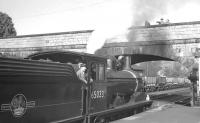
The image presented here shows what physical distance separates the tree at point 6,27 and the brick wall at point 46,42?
22.9 metres

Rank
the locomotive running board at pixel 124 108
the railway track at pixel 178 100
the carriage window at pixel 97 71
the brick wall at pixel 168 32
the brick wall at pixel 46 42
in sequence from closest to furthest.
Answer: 1. the carriage window at pixel 97 71
2. the locomotive running board at pixel 124 108
3. the railway track at pixel 178 100
4. the brick wall at pixel 168 32
5. the brick wall at pixel 46 42

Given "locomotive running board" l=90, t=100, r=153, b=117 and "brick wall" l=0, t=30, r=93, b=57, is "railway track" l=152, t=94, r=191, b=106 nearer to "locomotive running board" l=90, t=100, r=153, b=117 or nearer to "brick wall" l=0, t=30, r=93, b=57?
"locomotive running board" l=90, t=100, r=153, b=117

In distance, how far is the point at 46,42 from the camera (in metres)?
30.3

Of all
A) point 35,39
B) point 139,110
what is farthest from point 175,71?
point 139,110

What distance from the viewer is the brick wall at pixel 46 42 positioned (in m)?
28.3

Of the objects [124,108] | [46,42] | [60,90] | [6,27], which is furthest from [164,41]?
[6,27]

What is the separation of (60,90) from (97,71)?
1927 mm

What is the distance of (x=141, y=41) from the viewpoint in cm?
2603

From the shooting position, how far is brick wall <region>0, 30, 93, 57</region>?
2834 centimetres

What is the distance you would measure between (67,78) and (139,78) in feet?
20.0

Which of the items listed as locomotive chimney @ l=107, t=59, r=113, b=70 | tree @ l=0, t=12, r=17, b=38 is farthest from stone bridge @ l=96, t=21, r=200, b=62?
tree @ l=0, t=12, r=17, b=38

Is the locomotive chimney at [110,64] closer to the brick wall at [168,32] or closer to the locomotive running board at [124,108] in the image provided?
the locomotive running board at [124,108]

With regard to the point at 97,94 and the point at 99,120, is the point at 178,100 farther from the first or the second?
the point at 97,94

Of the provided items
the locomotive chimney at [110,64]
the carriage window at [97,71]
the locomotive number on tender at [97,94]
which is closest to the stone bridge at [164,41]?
the locomotive chimney at [110,64]
